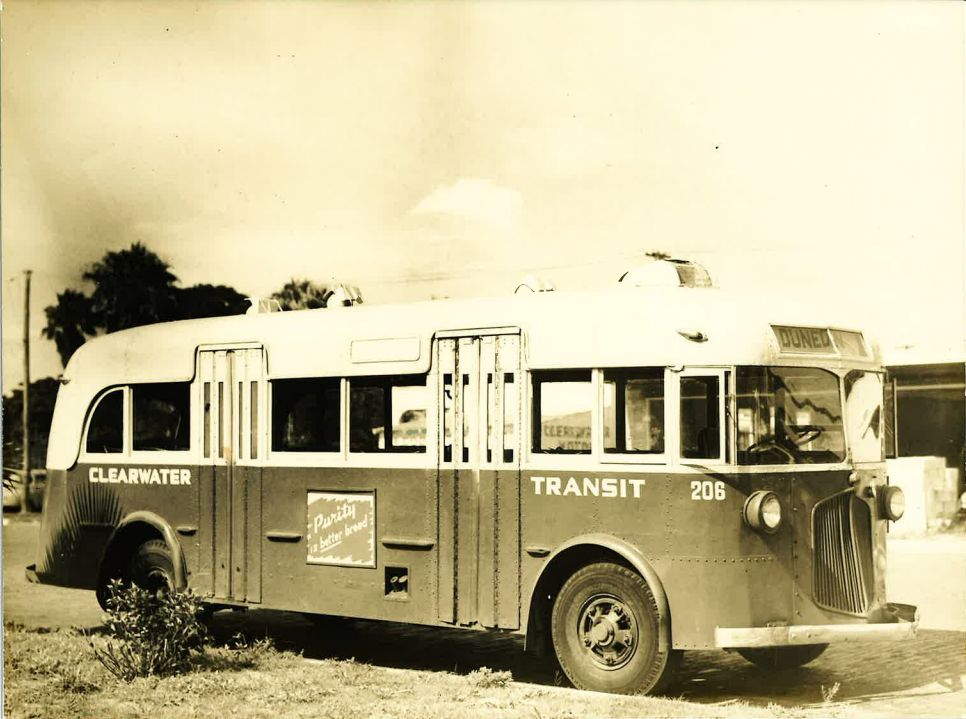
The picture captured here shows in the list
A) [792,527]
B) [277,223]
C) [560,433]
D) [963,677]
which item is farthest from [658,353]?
[277,223]

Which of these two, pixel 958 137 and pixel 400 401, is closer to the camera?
pixel 958 137

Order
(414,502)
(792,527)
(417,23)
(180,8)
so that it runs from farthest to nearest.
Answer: (180,8) → (417,23) → (414,502) → (792,527)

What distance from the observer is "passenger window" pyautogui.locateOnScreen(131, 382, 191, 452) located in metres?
8.66

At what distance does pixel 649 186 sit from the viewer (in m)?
7.79

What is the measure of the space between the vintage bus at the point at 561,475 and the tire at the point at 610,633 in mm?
14

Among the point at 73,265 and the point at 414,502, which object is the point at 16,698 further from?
the point at 73,265

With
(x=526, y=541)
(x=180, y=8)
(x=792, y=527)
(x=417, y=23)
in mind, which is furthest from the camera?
(x=180, y=8)

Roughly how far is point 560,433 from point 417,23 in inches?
134

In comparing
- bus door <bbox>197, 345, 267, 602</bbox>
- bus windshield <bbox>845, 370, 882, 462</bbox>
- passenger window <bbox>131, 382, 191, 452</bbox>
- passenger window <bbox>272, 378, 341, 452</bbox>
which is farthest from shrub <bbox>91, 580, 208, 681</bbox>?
bus windshield <bbox>845, 370, 882, 462</bbox>

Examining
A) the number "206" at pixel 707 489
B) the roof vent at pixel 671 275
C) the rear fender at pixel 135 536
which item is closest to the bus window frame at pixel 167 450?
the rear fender at pixel 135 536

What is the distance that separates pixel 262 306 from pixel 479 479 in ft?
8.74

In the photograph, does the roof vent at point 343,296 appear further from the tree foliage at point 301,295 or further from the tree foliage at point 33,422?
the tree foliage at point 33,422

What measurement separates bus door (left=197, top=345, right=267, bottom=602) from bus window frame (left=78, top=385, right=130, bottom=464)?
2.38 feet

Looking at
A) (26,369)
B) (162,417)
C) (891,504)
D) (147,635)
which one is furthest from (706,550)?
(26,369)
